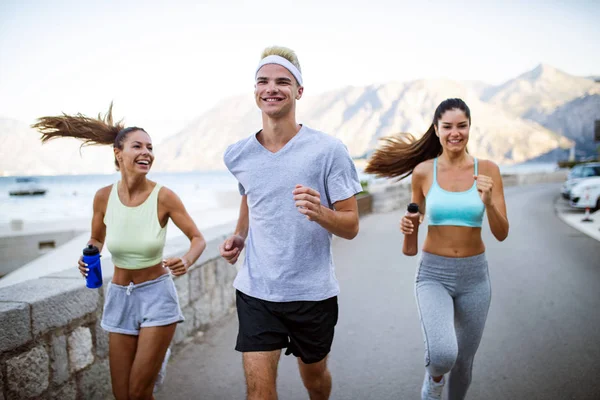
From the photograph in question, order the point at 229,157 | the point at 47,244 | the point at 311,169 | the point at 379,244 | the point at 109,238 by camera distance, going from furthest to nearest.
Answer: the point at 47,244
the point at 379,244
the point at 109,238
the point at 229,157
the point at 311,169

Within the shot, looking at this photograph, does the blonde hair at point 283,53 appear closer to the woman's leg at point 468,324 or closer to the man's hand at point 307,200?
the man's hand at point 307,200

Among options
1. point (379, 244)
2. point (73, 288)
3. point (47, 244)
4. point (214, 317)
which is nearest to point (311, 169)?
point (73, 288)

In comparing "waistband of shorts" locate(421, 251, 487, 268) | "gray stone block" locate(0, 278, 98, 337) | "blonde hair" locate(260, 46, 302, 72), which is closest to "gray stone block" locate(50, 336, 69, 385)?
"gray stone block" locate(0, 278, 98, 337)

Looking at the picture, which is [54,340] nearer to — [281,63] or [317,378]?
[317,378]

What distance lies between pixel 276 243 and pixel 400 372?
8.00ft

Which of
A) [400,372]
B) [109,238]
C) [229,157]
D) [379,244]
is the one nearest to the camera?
[229,157]

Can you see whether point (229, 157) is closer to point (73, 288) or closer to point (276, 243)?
point (276, 243)

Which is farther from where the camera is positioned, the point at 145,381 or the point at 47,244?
the point at 47,244

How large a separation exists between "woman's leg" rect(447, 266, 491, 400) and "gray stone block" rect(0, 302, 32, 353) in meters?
2.71

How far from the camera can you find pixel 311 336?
2719 millimetres

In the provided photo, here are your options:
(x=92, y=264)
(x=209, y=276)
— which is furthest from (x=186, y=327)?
(x=92, y=264)

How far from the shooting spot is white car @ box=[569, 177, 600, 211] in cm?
1855

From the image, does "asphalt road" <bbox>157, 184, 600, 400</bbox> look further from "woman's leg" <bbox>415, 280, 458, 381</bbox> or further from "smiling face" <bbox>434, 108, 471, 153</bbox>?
"smiling face" <bbox>434, 108, 471, 153</bbox>

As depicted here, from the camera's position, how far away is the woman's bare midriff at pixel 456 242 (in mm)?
3225
